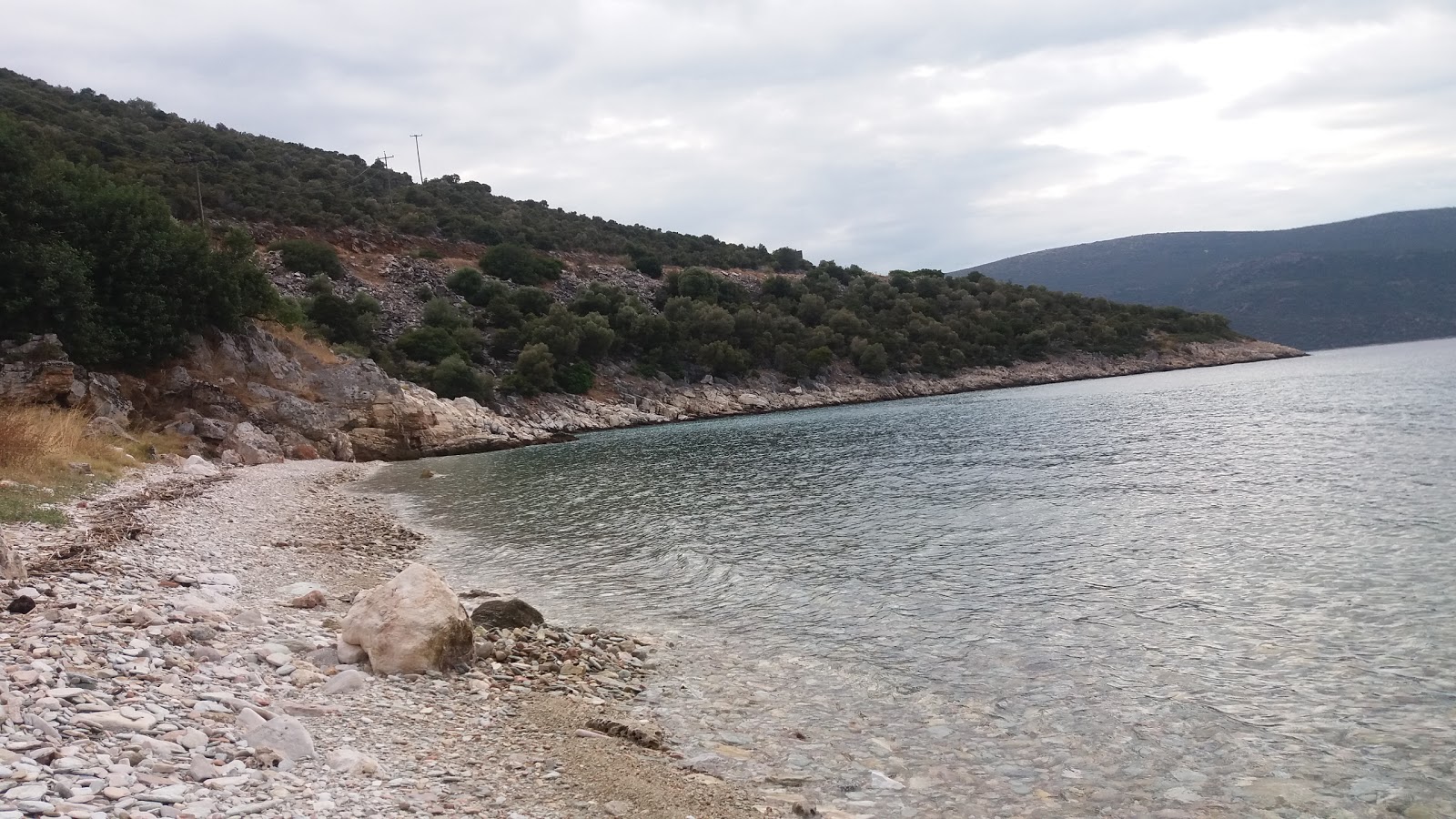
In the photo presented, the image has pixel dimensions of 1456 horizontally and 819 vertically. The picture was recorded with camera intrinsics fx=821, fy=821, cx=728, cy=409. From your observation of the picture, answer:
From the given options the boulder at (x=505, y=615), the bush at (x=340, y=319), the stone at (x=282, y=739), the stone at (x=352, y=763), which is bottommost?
the boulder at (x=505, y=615)

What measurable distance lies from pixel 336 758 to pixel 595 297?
243ft

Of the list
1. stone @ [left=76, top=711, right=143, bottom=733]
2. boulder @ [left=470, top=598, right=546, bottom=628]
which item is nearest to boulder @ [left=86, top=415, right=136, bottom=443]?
boulder @ [left=470, top=598, right=546, bottom=628]

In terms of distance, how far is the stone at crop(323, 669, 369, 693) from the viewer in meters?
7.08

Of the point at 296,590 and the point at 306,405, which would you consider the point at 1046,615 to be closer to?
the point at 296,590

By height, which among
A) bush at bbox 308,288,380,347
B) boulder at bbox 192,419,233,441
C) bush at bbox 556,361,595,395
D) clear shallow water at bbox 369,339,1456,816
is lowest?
clear shallow water at bbox 369,339,1456,816

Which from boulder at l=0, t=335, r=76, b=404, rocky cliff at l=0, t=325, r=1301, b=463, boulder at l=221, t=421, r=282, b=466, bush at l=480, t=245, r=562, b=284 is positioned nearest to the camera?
boulder at l=0, t=335, r=76, b=404

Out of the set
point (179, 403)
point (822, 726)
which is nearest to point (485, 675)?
point (822, 726)

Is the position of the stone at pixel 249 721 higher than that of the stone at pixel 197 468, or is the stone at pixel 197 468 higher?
the stone at pixel 197 468

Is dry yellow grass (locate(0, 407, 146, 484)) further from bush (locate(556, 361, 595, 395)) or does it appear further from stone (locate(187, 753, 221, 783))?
bush (locate(556, 361, 595, 395))

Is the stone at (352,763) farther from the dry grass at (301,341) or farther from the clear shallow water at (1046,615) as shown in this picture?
the dry grass at (301,341)

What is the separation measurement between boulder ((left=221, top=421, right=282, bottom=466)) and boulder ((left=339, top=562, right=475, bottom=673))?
28.7m

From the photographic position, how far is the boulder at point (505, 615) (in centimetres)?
1016

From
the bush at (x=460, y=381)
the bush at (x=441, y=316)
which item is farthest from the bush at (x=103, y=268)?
the bush at (x=441, y=316)

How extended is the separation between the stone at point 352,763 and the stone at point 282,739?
0.16 meters
